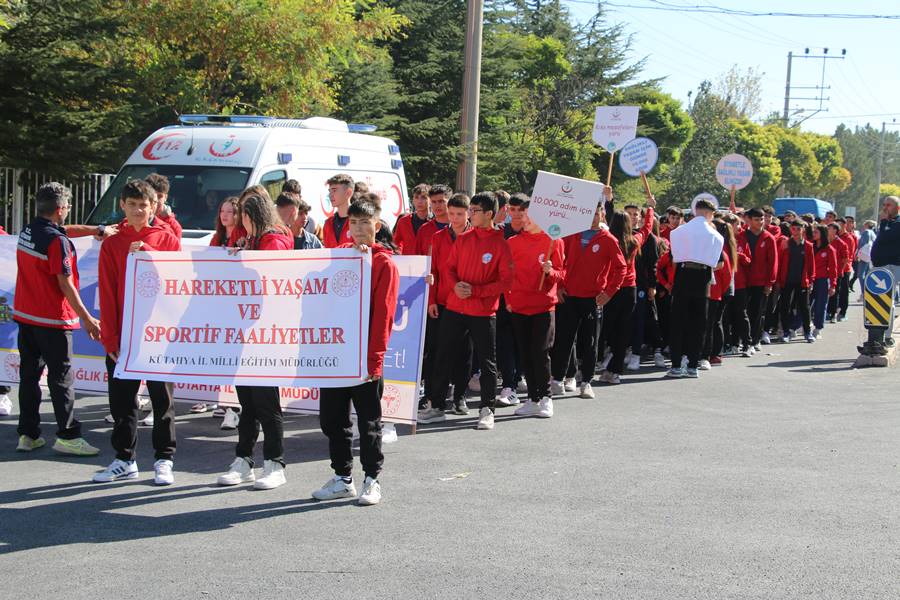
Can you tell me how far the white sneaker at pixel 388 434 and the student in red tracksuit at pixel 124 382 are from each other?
1.92 m

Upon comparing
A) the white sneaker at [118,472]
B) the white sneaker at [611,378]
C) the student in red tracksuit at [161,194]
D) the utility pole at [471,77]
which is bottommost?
the white sneaker at [118,472]

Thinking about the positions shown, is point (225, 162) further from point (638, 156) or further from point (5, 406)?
point (638, 156)

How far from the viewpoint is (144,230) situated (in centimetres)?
715

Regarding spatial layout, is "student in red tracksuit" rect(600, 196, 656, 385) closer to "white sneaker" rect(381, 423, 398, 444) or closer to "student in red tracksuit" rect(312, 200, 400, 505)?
"white sneaker" rect(381, 423, 398, 444)

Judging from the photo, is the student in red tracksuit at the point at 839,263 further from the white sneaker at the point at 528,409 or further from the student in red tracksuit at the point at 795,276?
the white sneaker at the point at 528,409

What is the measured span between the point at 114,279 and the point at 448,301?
318 centimetres

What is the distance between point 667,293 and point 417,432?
6.37 meters

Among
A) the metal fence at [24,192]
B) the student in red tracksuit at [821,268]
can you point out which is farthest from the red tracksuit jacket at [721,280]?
the metal fence at [24,192]

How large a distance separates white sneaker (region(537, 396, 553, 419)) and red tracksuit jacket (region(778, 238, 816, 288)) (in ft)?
28.0

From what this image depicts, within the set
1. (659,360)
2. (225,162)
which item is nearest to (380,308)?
(225,162)

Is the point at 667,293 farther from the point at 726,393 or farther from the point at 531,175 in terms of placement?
the point at 531,175

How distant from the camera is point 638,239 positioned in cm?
1329

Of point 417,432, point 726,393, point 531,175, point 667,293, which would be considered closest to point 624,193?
point 531,175

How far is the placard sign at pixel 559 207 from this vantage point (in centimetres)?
987
